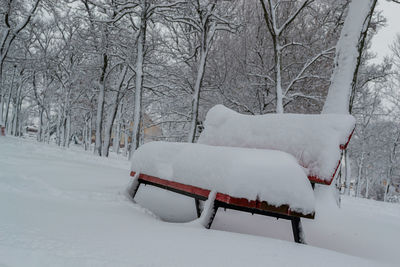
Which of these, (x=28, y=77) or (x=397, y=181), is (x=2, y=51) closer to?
(x=28, y=77)

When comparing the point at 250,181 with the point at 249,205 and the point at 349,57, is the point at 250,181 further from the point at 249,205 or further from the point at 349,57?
the point at 349,57

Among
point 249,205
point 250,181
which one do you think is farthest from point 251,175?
point 249,205

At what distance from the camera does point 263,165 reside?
1.72 meters

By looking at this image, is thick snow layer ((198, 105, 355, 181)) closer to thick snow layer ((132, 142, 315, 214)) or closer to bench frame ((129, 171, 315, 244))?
thick snow layer ((132, 142, 315, 214))

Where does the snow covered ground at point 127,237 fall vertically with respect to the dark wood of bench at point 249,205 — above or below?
below

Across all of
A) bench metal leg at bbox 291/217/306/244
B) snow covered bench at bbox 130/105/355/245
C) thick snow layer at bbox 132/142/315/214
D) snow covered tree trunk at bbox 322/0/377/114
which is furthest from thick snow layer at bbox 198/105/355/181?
snow covered tree trunk at bbox 322/0/377/114

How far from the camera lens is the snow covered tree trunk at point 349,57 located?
400 centimetres

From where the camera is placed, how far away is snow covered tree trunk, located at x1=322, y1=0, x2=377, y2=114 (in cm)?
400

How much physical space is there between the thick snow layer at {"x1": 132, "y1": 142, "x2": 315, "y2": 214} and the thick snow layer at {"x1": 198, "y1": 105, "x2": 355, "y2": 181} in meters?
0.22

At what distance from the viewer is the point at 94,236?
4.81 feet

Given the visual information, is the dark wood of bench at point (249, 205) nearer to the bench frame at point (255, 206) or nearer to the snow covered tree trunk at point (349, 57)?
the bench frame at point (255, 206)

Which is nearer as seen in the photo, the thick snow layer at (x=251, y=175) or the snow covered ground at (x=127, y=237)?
the snow covered ground at (x=127, y=237)

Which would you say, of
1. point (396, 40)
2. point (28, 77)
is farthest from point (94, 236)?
point (28, 77)

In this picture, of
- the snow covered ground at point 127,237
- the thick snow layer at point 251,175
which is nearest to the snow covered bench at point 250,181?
the thick snow layer at point 251,175
